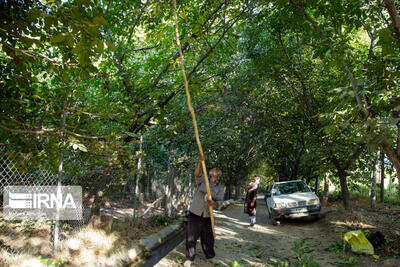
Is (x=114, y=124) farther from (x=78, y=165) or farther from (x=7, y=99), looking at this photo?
(x=7, y=99)

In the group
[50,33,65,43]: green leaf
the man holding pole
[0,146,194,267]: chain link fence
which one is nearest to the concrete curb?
[0,146,194,267]: chain link fence

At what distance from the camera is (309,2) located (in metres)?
5.57

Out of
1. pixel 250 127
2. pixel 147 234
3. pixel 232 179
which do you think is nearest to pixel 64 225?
pixel 147 234

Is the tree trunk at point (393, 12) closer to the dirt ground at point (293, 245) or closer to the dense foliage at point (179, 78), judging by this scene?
the dense foliage at point (179, 78)

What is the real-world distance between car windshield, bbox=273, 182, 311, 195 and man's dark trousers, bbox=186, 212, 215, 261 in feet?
22.7

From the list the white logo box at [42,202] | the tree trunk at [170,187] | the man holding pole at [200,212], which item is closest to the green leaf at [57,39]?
the white logo box at [42,202]

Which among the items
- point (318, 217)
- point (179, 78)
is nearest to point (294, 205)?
point (318, 217)

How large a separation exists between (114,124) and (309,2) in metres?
5.47

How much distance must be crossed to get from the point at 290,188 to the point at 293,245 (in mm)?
4852

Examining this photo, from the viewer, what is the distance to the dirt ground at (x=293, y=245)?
20.4 ft

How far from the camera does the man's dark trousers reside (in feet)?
19.7

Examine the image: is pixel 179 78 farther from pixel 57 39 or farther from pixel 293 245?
pixel 57 39

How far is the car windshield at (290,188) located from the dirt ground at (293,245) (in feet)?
4.18

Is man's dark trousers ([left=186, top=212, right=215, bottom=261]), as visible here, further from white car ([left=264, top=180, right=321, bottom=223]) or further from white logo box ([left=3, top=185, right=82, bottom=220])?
white car ([left=264, top=180, right=321, bottom=223])
